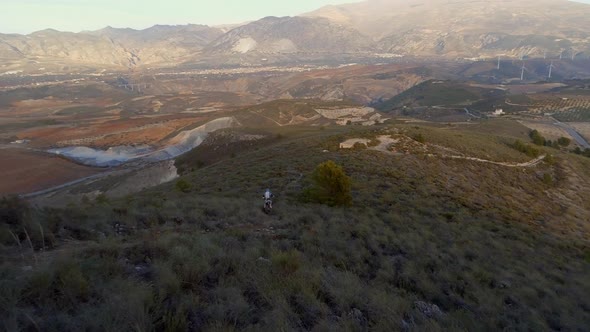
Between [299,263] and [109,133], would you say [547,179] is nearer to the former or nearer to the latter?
[299,263]

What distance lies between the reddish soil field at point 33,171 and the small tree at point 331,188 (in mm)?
44546

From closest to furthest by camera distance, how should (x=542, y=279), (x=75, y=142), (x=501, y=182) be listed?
1. (x=542, y=279)
2. (x=501, y=182)
3. (x=75, y=142)

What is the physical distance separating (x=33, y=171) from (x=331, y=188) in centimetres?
5481

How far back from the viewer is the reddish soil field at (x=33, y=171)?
171ft

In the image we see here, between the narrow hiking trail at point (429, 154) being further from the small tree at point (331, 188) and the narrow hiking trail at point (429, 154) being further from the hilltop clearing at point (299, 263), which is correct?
the small tree at point (331, 188)

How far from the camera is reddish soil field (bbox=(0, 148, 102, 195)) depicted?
52.1 metres

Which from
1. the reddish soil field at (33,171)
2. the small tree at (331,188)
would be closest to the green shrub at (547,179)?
the small tree at (331,188)

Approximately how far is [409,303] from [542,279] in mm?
5559

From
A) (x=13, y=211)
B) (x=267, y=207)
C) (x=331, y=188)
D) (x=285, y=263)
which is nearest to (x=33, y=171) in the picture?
(x=331, y=188)

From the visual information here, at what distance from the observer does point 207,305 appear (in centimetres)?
565

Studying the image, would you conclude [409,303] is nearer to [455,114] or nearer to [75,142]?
[75,142]

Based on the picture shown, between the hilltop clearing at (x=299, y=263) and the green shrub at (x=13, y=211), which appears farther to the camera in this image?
the green shrub at (x=13, y=211)

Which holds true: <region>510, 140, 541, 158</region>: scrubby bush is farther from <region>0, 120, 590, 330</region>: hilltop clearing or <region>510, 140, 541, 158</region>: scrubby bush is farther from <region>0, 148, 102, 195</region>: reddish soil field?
<region>0, 148, 102, 195</region>: reddish soil field

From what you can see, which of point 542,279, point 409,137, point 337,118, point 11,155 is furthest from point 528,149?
point 11,155
